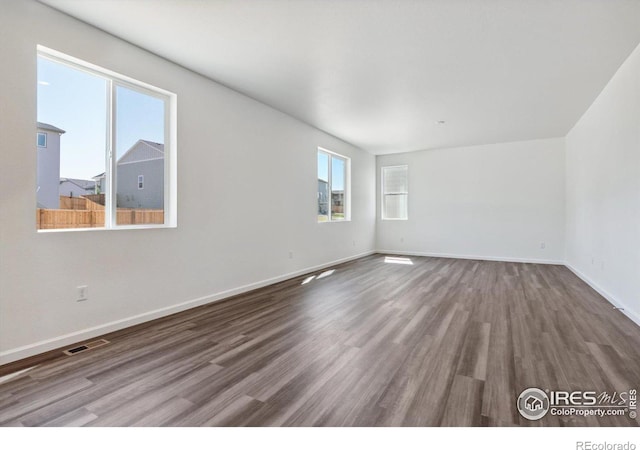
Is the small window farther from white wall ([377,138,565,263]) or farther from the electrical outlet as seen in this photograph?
white wall ([377,138,565,263])

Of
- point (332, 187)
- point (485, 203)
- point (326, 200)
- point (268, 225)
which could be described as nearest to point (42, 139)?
point (268, 225)

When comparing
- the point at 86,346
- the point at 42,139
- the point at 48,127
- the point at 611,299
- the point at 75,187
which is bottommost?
the point at 86,346

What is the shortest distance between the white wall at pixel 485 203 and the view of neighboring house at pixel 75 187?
7.07 meters

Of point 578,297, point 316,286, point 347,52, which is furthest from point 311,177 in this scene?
point 578,297

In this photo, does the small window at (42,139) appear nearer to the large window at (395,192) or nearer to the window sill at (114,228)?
the window sill at (114,228)

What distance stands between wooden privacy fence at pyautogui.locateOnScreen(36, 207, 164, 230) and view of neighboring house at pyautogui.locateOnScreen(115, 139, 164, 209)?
0.23 feet

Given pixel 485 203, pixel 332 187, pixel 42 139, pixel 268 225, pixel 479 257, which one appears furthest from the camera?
pixel 479 257

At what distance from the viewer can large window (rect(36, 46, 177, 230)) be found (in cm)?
261

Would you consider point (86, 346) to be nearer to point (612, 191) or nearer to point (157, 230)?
point (157, 230)

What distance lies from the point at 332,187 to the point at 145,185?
13.4ft

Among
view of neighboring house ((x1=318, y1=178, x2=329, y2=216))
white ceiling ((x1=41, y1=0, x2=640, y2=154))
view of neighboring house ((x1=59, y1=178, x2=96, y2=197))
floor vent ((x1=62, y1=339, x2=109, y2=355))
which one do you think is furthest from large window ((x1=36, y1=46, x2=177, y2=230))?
view of neighboring house ((x1=318, y1=178, x2=329, y2=216))

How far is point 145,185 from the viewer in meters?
3.27
